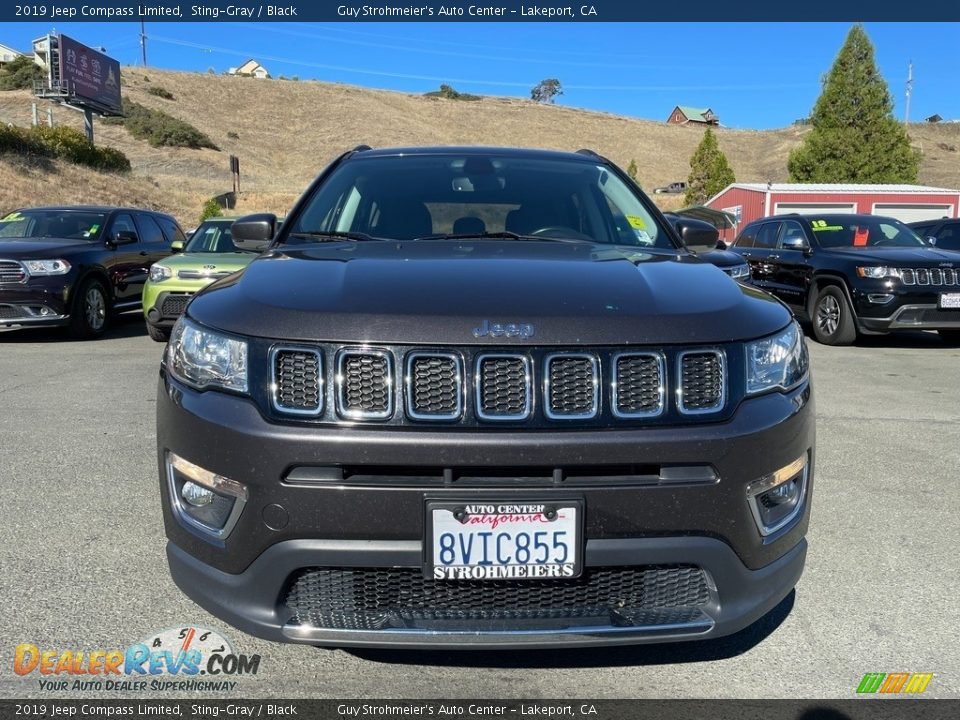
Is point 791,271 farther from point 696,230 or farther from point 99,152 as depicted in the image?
point 99,152

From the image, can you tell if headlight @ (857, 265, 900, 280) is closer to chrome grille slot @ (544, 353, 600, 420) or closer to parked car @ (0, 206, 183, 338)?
chrome grille slot @ (544, 353, 600, 420)

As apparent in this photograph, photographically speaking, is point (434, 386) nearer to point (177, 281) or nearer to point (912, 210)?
point (177, 281)

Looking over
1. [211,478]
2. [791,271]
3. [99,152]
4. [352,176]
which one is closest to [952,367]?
[791,271]

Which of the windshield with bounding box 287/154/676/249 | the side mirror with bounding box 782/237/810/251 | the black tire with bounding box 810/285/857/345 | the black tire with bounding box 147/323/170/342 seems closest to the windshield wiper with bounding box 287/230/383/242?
the windshield with bounding box 287/154/676/249

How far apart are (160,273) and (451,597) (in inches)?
310

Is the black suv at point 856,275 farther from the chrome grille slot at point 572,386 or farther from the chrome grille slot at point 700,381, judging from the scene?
the chrome grille slot at point 572,386

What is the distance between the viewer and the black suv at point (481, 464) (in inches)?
77.3

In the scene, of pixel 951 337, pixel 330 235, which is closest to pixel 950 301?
pixel 951 337

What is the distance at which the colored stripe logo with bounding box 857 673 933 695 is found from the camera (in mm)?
2344

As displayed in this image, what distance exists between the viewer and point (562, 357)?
2.02m

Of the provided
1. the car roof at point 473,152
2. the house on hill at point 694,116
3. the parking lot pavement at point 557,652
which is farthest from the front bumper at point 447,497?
the house on hill at point 694,116

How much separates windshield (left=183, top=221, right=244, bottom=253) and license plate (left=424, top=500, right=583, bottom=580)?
340 inches

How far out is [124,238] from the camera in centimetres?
1057

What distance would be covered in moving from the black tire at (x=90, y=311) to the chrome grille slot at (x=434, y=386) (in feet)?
28.0
